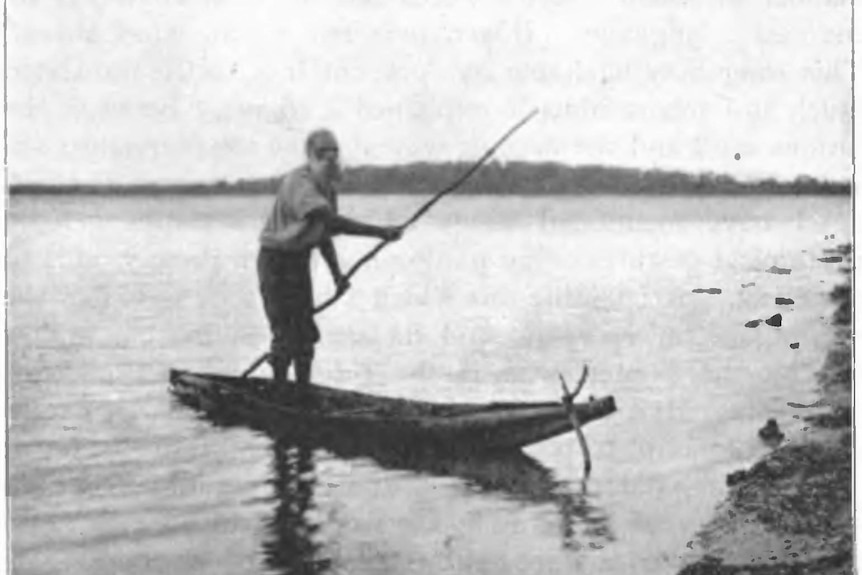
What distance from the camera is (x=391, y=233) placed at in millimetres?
3176

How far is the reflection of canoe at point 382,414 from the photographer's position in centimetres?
312

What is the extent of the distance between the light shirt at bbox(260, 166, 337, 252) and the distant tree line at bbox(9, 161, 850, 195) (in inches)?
1.6

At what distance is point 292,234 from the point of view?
3.17 metres

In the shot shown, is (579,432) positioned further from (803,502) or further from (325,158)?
(325,158)

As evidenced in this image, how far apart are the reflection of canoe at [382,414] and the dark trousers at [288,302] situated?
3.6 inches

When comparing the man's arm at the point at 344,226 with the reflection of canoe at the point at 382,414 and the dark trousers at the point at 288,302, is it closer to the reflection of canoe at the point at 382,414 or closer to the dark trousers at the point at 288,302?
the dark trousers at the point at 288,302

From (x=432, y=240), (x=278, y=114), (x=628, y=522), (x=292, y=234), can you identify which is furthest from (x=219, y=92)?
(x=628, y=522)

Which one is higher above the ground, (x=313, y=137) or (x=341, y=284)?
(x=313, y=137)

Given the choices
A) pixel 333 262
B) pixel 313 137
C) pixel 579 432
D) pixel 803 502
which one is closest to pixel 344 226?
pixel 333 262

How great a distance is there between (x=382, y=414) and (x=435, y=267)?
1.17 feet

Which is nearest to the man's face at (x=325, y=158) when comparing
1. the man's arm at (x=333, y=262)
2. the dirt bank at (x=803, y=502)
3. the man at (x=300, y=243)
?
the man at (x=300, y=243)

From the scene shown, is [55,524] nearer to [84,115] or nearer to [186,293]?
[186,293]

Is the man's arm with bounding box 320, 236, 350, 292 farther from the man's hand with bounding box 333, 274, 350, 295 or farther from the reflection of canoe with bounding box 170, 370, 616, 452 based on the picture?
the reflection of canoe with bounding box 170, 370, 616, 452

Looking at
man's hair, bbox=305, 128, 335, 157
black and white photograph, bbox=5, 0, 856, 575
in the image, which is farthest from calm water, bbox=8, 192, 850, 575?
man's hair, bbox=305, 128, 335, 157
